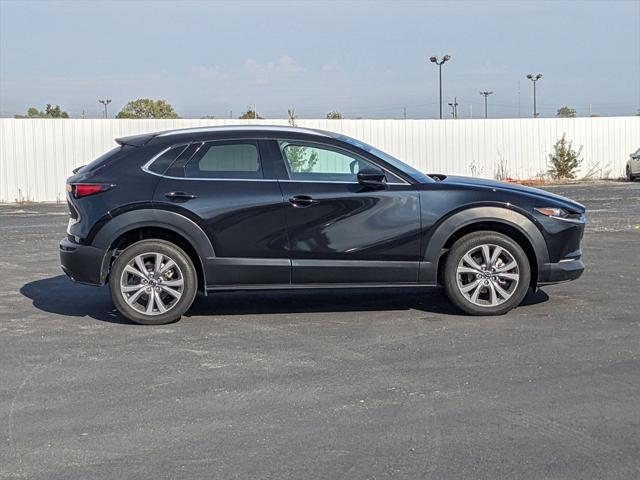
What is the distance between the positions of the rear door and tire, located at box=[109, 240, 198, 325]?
9.6 inches

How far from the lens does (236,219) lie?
317 inches

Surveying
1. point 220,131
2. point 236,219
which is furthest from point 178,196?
point 220,131

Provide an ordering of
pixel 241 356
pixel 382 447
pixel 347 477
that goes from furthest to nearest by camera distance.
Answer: pixel 241 356
pixel 382 447
pixel 347 477

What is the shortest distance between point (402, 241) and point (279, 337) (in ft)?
4.91

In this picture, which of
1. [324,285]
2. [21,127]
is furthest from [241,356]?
[21,127]

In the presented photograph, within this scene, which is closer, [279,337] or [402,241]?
[279,337]

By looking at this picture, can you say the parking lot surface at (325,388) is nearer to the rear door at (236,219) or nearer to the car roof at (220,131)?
the rear door at (236,219)

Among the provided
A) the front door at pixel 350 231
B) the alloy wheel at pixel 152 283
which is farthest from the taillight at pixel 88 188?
the front door at pixel 350 231

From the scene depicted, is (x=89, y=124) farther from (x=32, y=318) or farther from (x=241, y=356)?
(x=241, y=356)

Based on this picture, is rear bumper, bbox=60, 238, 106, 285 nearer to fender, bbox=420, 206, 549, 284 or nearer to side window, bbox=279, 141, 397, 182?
side window, bbox=279, 141, 397, 182

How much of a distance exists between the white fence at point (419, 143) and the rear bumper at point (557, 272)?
2122cm

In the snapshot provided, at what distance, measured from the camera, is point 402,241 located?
8133 millimetres

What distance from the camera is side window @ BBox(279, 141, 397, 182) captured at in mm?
8203

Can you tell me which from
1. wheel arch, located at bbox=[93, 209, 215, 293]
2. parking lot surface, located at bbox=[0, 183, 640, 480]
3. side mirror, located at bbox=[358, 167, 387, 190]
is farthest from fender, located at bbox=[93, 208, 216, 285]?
side mirror, located at bbox=[358, 167, 387, 190]
